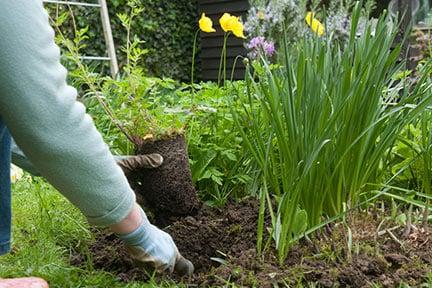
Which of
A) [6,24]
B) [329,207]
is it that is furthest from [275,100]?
[6,24]

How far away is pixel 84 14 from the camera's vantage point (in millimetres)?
6527

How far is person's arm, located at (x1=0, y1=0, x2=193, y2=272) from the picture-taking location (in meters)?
1.14

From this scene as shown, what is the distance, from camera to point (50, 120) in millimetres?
1202

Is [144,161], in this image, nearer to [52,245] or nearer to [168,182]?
[168,182]

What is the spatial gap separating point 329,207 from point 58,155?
0.90 m

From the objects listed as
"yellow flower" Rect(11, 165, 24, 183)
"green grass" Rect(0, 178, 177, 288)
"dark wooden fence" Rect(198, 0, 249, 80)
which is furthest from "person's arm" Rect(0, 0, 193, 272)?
"dark wooden fence" Rect(198, 0, 249, 80)

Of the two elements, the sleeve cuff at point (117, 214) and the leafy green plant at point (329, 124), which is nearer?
the sleeve cuff at point (117, 214)

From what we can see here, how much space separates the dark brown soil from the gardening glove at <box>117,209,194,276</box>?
1.50 feet

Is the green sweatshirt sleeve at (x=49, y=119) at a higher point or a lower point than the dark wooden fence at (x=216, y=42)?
higher

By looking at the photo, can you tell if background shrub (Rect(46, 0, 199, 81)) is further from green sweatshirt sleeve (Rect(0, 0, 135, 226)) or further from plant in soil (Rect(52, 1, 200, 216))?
green sweatshirt sleeve (Rect(0, 0, 135, 226))

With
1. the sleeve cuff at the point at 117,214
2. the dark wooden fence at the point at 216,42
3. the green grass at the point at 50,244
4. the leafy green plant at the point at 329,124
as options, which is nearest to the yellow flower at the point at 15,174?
the green grass at the point at 50,244

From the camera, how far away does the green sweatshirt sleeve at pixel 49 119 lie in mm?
1140

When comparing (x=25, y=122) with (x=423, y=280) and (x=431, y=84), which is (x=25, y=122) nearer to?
(x=423, y=280)

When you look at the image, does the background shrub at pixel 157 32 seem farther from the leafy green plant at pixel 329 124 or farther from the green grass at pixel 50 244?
the leafy green plant at pixel 329 124
